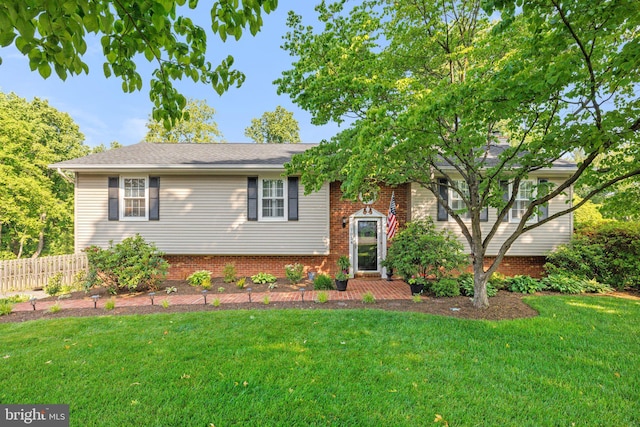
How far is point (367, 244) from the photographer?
10016mm

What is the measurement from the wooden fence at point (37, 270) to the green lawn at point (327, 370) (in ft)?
13.9

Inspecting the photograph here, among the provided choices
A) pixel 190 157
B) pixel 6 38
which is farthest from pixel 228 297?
pixel 6 38

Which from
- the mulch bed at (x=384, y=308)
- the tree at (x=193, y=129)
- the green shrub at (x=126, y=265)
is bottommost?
the mulch bed at (x=384, y=308)

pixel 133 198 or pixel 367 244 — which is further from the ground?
pixel 133 198

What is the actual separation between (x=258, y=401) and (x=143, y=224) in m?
8.48

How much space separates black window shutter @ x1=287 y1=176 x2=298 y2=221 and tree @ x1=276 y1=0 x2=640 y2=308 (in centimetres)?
238

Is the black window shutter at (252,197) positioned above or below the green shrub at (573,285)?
above

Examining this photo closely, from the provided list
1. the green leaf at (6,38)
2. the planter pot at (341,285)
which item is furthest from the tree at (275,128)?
the green leaf at (6,38)

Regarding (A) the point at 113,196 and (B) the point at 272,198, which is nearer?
(A) the point at 113,196

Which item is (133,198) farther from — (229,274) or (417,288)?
(417,288)

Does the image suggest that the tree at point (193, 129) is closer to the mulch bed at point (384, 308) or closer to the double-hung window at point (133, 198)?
the double-hung window at point (133, 198)

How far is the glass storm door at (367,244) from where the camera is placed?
10000 millimetres

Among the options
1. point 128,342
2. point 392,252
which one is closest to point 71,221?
point 128,342

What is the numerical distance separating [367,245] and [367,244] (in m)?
0.04
